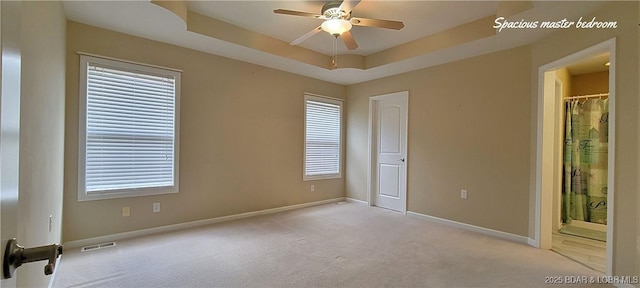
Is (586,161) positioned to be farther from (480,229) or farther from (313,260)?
(313,260)

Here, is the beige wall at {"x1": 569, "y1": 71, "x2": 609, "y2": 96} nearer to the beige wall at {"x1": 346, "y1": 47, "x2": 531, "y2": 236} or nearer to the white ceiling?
the beige wall at {"x1": 346, "y1": 47, "x2": 531, "y2": 236}

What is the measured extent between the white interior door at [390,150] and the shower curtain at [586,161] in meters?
2.37

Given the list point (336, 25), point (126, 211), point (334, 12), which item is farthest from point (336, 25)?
point (126, 211)

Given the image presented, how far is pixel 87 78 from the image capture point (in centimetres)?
A: 313

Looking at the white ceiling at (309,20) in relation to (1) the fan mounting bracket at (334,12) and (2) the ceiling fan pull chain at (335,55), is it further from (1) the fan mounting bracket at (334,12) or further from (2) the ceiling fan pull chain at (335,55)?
(1) the fan mounting bracket at (334,12)

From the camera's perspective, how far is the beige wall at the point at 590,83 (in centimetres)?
464

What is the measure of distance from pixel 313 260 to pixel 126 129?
2.63 metres

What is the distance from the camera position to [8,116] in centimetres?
56

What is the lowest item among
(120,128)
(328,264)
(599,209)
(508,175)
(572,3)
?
(328,264)

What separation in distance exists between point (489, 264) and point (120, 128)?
424cm

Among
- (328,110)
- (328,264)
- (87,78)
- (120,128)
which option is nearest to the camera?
(328,264)

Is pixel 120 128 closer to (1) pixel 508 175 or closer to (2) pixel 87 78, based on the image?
(2) pixel 87 78

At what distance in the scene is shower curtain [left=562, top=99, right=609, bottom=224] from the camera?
413cm

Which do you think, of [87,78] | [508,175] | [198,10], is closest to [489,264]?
[508,175]
